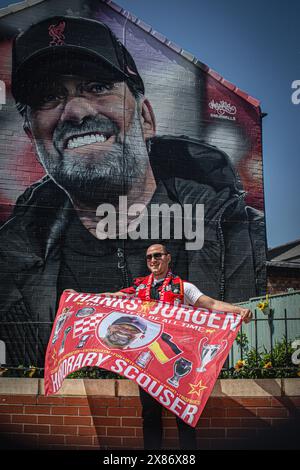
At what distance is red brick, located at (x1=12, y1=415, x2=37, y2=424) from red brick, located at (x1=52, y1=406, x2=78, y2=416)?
0.26m

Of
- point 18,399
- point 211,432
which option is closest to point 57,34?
point 18,399

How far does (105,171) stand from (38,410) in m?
6.51

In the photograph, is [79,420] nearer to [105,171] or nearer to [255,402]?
[255,402]

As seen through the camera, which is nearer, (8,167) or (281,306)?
(281,306)

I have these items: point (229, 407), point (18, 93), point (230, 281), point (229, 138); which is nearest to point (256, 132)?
point (229, 138)

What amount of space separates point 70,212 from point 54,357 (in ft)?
18.9

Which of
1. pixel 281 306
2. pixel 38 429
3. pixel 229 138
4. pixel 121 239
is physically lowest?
pixel 38 429

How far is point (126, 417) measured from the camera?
18.9 ft

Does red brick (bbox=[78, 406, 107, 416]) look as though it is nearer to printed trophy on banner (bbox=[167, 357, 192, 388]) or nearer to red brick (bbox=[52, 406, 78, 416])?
red brick (bbox=[52, 406, 78, 416])

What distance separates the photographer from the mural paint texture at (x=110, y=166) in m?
10.8

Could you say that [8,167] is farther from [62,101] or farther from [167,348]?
[167,348]

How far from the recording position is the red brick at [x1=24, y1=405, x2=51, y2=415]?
596cm

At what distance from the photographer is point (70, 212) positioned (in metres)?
11.1

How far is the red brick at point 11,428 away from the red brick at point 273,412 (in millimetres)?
2747
